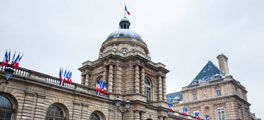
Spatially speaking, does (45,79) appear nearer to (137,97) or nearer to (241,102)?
(137,97)

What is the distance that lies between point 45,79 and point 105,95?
8145 mm

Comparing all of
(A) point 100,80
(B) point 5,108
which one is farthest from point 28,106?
(A) point 100,80

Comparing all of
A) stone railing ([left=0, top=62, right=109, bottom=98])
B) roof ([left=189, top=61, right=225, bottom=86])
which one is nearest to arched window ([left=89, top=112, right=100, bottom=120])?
stone railing ([left=0, top=62, right=109, bottom=98])

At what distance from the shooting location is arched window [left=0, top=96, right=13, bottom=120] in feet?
69.1

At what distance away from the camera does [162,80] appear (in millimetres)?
37031

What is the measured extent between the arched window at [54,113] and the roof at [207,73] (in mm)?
37323

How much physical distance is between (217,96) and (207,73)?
25.7 ft

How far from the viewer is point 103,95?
2980 cm

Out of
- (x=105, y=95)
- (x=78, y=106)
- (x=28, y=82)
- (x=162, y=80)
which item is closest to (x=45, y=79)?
(x=28, y=82)

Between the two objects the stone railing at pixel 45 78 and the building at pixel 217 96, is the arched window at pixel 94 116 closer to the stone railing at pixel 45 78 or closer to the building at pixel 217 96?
the stone railing at pixel 45 78

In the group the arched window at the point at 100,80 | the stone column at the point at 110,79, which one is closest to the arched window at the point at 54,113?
the stone column at the point at 110,79

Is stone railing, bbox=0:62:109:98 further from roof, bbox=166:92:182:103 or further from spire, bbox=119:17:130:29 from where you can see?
roof, bbox=166:92:182:103

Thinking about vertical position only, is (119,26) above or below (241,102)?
above

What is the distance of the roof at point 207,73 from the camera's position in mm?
53869
